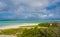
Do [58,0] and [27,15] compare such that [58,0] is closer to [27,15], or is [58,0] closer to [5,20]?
[27,15]

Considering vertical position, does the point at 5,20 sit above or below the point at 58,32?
above

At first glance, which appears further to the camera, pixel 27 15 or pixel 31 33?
pixel 27 15

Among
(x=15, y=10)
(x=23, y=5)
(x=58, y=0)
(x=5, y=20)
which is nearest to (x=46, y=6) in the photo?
(x=58, y=0)

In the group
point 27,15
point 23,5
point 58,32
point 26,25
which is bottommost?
point 58,32

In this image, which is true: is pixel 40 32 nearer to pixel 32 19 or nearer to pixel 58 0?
pixel 32 19

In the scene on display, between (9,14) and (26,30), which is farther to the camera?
(9,14)

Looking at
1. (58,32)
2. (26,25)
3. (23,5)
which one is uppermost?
(23,5)

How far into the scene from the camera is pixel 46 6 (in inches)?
94.4

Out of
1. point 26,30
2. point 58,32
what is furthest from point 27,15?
point 58,32

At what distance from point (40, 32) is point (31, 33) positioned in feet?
0.48

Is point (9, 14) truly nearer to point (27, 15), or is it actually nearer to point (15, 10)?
point (15, 10)

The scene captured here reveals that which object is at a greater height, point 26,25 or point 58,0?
point 58,0

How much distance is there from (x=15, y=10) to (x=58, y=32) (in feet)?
2.73

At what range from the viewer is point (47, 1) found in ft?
7.79
